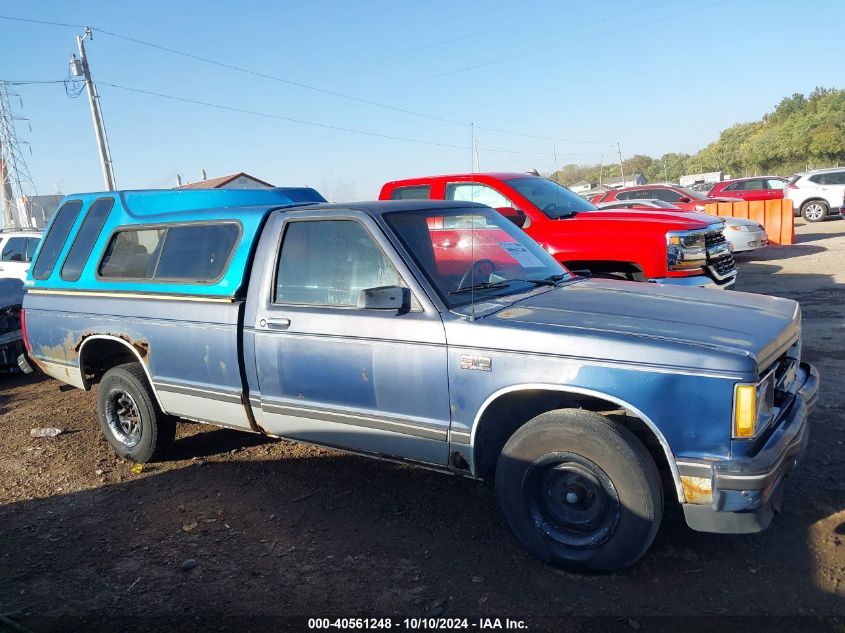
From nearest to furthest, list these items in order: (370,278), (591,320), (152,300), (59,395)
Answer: (591,320) < (370,278) < (152,300) < (59,395)

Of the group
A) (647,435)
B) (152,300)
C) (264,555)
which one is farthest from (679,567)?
(152,300)

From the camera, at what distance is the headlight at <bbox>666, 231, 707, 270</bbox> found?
650cm

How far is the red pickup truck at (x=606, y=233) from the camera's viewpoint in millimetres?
6504

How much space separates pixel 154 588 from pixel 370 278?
1.94 m

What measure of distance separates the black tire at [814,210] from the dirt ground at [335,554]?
19.6m

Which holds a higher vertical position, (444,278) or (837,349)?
(444,278)

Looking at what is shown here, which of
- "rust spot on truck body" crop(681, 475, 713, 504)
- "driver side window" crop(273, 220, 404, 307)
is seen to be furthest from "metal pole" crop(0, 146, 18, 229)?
"rust spot on truck body" crop(681, 475, 713, 504)

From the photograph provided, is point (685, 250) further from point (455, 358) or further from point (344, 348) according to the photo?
point (344, 348)

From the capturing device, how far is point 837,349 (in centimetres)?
662

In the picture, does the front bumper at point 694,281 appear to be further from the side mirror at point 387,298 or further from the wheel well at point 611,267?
the side mirror at point 387,298

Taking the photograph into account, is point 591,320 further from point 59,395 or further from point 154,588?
point 59,395

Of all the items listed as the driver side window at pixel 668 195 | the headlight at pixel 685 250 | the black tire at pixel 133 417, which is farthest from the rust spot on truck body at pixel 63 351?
the driver side window at pixel 668 195

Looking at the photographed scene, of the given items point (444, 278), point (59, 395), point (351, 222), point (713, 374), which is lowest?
point (59, 395)

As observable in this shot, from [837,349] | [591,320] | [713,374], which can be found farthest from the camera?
[837,349]
